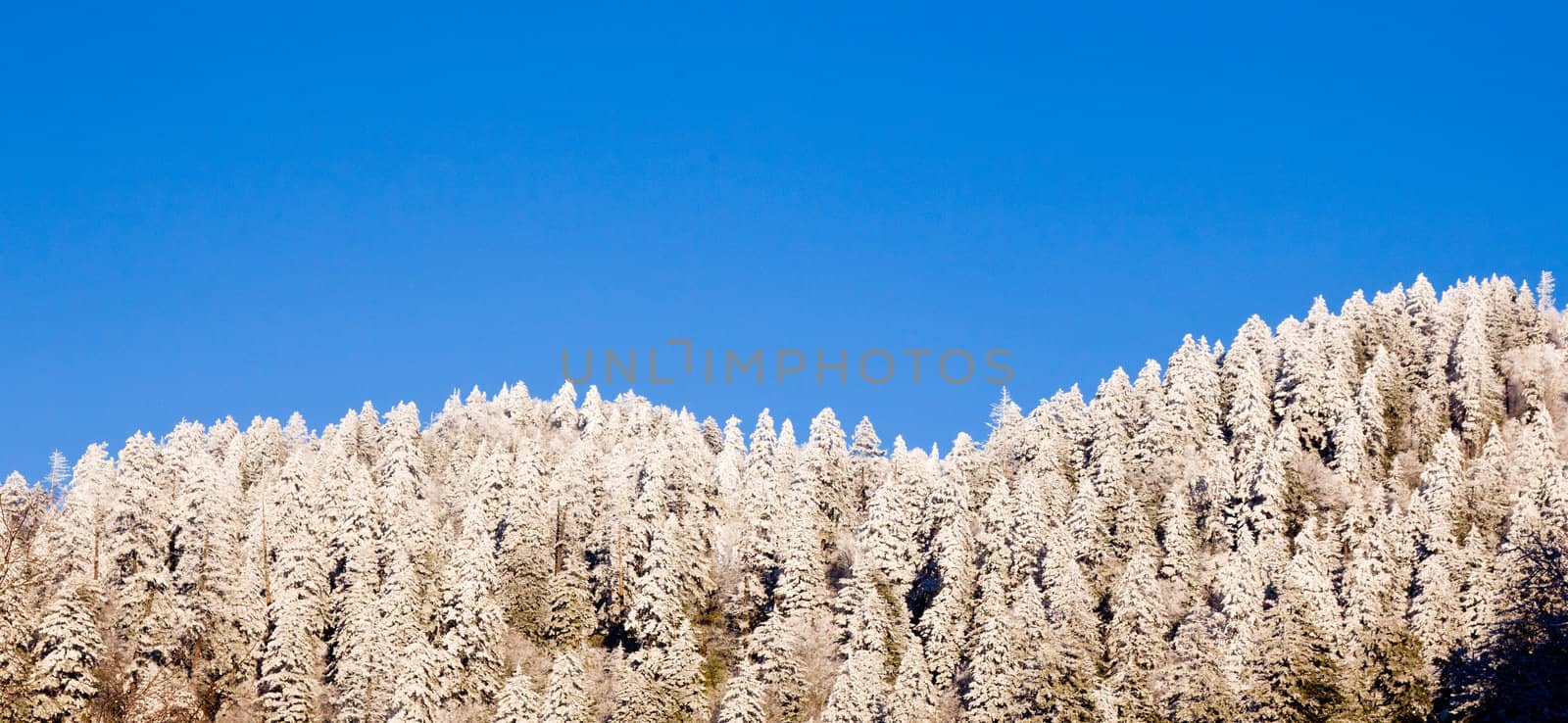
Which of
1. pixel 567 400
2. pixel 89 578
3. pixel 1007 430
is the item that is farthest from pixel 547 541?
pixel 567 400

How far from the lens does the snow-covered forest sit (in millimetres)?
69312

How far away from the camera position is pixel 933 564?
9419 cm

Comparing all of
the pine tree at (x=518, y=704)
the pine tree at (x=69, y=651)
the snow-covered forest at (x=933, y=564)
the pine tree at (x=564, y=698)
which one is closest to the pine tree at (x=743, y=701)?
the snow-covered forest at (x=933, y=564)

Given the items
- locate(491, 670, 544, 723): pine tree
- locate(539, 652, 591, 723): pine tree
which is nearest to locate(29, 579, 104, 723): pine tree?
locate(491, 670, 544, 723): pine tree

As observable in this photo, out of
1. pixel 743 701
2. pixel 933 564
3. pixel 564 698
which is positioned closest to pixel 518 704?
pixel 564 698

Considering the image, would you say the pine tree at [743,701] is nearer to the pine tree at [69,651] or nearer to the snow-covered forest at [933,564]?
the snow-covered forest at [933,564]

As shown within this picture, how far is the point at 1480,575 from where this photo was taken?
235 ft

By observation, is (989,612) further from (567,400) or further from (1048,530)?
(567,400)

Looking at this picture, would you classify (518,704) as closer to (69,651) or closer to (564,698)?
(564,698)

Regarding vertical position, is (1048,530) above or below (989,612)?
above

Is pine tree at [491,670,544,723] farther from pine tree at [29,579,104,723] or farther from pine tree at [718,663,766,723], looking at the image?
pine tree at [29,579,104,723]

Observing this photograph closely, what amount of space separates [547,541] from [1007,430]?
41.3m

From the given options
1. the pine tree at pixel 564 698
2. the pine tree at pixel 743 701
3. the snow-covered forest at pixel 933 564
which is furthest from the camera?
the pine tree at pixel 564 698

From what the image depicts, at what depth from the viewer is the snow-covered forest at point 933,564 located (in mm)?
69312
